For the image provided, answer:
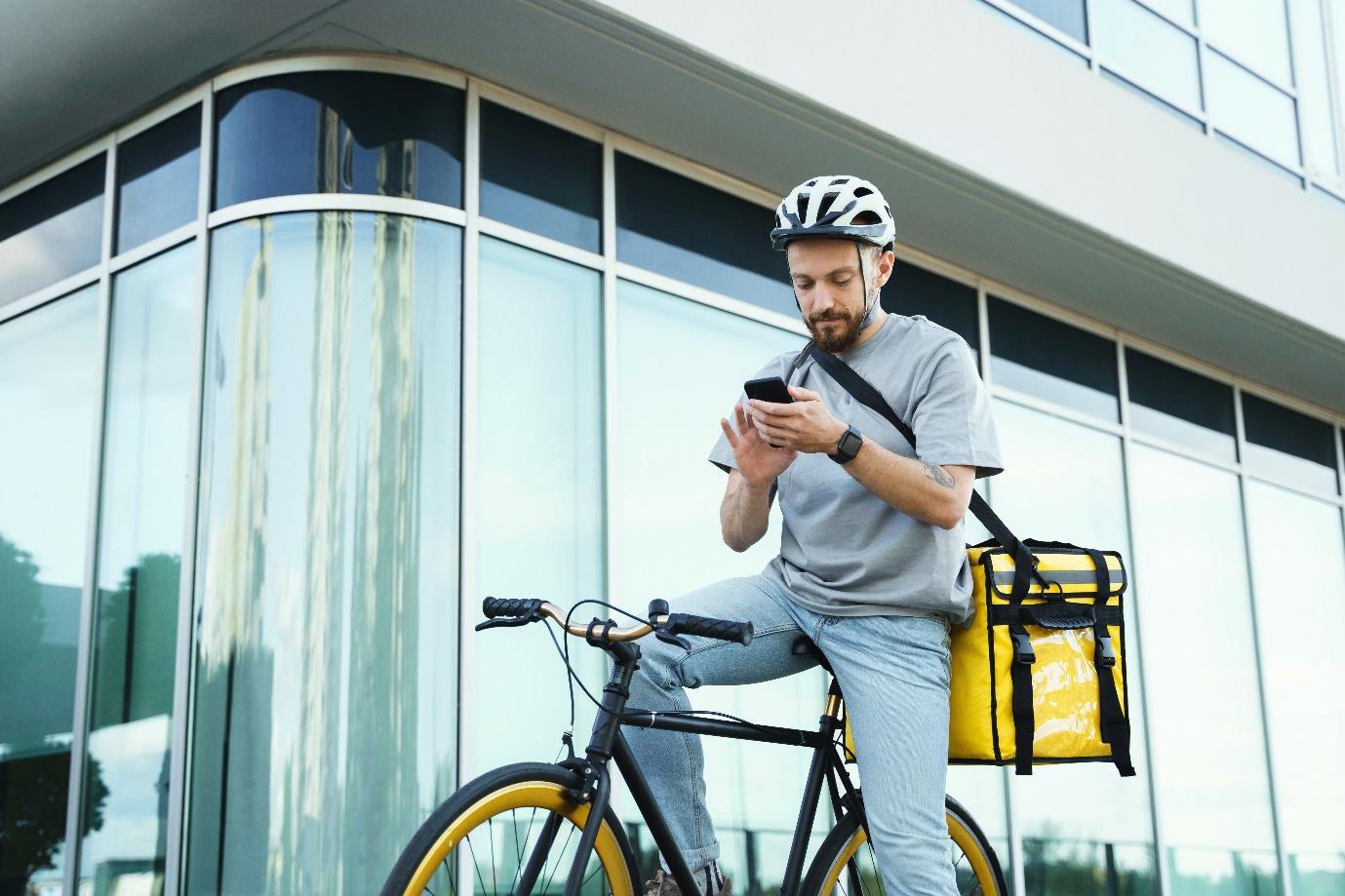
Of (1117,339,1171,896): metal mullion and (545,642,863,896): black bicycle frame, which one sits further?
(1117,339,1171,896): metal mullion

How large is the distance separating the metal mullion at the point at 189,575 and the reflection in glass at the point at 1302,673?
728 centimetres

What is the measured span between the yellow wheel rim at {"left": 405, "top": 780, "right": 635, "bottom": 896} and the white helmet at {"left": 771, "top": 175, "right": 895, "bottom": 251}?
4.54 feet

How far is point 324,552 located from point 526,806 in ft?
10.6

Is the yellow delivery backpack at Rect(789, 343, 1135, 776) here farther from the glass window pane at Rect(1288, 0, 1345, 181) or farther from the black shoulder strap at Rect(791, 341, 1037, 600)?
the glass window pane at Rect(1288, 0, 1345, 181)

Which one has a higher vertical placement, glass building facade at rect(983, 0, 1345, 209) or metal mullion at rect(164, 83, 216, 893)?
glass building facade at rect(983, 0, 1345, 209)

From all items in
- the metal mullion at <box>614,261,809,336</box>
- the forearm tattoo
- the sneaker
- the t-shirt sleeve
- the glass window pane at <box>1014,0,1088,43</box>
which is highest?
the glass window pane at <box>1014,0,1088,43</box>

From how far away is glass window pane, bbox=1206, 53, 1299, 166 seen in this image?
34.5 ft

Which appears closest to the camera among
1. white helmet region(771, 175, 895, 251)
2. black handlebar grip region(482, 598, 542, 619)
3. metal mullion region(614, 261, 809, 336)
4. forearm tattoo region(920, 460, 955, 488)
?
black handlebar grip region(482, 598, 542, 619)

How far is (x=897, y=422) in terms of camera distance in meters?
3.82

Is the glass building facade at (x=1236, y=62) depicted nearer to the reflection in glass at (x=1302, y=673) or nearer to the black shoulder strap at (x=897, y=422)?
the reflection in glass at (x=1302, y=673)

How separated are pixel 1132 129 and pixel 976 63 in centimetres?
142

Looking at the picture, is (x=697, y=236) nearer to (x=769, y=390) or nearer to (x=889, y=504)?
(x=889, y=504)

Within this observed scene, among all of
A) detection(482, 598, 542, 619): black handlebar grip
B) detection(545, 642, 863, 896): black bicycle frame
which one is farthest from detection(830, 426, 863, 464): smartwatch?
detection(482, 598, 542, 619): black handlebar grip

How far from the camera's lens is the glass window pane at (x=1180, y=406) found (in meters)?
10.3
